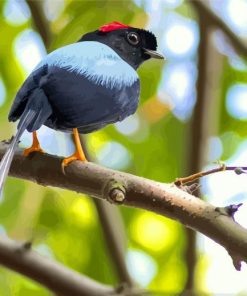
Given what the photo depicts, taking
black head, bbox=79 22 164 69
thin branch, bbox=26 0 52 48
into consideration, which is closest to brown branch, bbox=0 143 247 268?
black head, bbox=79 22 164 69

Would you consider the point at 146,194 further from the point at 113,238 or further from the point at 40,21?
the point at 113,238

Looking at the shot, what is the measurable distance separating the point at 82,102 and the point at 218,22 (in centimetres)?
102

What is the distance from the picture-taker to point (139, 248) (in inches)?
124

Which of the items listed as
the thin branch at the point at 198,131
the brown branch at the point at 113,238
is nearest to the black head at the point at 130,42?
the thin branch at the point at 198,131

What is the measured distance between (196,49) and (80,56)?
965 mm

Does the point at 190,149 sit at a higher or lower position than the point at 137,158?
higher

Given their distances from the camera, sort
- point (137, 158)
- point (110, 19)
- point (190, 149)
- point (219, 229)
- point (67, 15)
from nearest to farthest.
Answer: point (219, 229) → point (110, 19) → point (67, 15) → point (190, 149) → point (137, 158)

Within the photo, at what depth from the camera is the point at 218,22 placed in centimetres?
229

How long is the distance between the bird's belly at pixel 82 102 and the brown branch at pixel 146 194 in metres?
0.08

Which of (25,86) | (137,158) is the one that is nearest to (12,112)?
(25,86)

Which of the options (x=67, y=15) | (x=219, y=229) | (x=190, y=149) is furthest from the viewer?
(x=190, y=149)

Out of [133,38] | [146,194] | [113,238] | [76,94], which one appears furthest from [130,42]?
[113,238]

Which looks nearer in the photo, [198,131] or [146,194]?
[146,194]

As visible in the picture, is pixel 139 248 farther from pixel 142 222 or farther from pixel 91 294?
pixel 91 294
